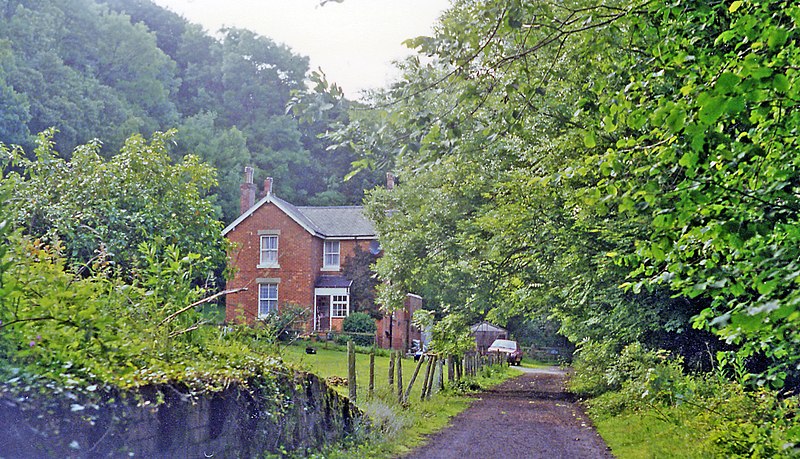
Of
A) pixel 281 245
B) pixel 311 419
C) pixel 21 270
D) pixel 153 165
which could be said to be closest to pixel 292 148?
pixel 281 245

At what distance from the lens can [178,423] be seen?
617 cm

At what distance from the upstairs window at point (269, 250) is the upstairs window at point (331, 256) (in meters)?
2.85

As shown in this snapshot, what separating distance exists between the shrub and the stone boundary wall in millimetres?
27502

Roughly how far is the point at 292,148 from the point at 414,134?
39.4 meters

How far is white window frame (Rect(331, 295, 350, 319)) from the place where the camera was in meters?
40.0

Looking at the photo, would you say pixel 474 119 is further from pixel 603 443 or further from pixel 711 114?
pixel 603 443

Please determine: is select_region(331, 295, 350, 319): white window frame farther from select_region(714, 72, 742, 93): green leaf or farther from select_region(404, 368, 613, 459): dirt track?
select_region(714, 72, 742, 93): green leaf

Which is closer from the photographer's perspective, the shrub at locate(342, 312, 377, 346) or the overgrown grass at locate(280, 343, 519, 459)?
the overgrown grass at locate(280, 343, 519, 459)

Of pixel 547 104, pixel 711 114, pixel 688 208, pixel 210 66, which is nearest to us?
pixel 711 114

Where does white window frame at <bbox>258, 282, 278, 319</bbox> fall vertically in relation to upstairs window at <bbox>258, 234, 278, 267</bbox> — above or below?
below

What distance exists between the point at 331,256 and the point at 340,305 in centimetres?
286

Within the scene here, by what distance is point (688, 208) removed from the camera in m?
5.24

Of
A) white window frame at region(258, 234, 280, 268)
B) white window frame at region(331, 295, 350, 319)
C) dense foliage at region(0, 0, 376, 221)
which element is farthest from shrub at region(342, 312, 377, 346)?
dense foliage at region(0, 0, 376, 221)

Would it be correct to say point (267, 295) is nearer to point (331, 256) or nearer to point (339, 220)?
point (331, 256)
